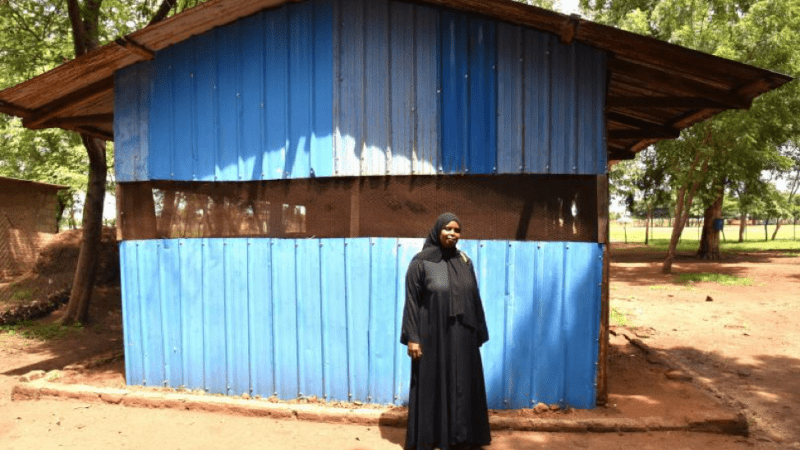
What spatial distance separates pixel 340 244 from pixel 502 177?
1699 millimetres

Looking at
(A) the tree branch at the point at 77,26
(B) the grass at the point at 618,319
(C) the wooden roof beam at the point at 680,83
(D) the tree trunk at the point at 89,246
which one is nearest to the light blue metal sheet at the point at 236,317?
(C) the wooden roof beam at the point at 680,83

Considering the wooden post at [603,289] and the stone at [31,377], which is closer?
the wooden post at [603,289]

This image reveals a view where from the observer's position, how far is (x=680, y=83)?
16.8 feet

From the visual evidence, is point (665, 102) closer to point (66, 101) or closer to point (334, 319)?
point (334, 319)

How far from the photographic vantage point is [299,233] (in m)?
5.29

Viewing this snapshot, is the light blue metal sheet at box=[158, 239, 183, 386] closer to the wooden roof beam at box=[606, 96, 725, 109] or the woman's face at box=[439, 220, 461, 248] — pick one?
the woman's face at box=[439, 220, 461, 248]

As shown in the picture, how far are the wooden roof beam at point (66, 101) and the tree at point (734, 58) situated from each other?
13635 mm

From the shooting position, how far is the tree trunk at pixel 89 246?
976 centimetres

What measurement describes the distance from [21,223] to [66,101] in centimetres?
1095

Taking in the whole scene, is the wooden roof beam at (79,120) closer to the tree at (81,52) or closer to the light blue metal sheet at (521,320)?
the tree at (81,52)

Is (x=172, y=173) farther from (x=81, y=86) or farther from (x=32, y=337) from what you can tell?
(x=32, y=337)

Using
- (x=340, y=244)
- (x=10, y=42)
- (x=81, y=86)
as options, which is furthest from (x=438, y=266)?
(x=10, y=42)

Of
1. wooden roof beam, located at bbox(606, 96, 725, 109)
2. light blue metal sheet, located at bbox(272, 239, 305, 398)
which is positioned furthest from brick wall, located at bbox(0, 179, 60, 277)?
wooden roof beam, located at bbox(606, 96, 725, 109)

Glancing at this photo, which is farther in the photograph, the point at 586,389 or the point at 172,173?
the point at 172,173
